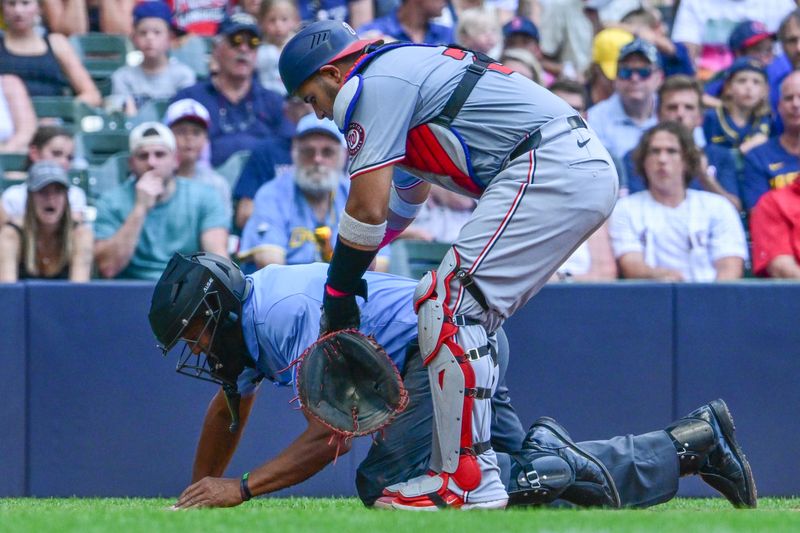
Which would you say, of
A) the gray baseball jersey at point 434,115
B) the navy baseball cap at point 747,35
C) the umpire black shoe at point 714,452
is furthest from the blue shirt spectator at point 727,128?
the gray baseball jersey at point 434,115

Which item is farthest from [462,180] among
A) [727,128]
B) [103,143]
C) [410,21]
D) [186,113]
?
[410,21]

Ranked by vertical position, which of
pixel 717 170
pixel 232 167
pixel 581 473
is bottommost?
pixel 581 473

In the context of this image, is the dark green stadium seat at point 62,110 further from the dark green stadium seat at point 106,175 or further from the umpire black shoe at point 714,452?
the umpire black shoe at point 714,452

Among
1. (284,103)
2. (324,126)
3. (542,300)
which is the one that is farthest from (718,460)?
(284,103)

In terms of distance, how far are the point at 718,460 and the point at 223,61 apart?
18.1 ft

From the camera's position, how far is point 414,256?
7.51 m

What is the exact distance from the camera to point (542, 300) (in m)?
6.54

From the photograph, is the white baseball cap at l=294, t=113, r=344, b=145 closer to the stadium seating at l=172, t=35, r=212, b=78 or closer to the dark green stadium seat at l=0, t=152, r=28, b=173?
the dark green stadium seat at l=0, t=152, r=28, b=173

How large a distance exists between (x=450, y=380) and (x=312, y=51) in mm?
1238

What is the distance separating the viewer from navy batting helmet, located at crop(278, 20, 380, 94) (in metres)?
4.51

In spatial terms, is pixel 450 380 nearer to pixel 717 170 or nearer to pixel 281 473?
pixel 281 473

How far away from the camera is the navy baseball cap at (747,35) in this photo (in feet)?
35.1

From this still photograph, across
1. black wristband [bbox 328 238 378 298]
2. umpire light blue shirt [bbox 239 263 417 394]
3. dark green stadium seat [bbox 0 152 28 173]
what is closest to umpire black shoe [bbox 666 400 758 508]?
umpire light blue shirt [bbox 239 263 417 394]

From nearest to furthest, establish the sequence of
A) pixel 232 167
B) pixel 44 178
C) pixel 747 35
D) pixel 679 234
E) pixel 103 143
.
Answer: pixel 44 178
pixel 679 234
pixel 232 167
pixel 103 143
pixel 747 35
